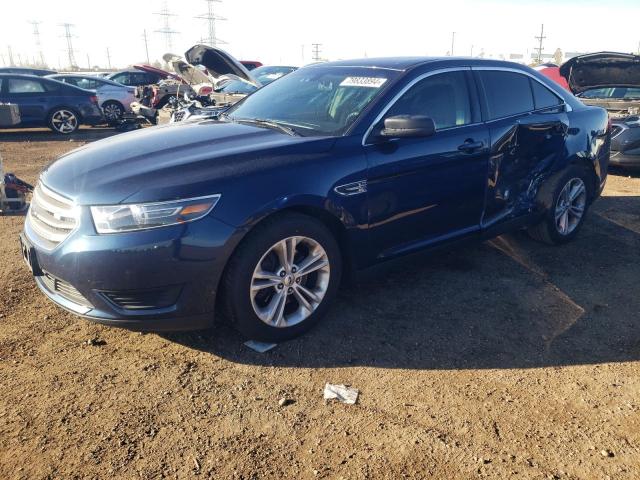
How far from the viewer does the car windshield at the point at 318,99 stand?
357cm

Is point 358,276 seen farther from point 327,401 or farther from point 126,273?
point 126,273

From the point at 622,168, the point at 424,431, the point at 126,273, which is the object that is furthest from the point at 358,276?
the point at 622,168

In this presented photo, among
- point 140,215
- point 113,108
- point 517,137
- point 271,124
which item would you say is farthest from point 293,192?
point 113,108

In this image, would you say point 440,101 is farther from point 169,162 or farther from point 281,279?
point 169,162

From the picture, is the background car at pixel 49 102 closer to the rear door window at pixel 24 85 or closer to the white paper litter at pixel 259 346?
the rear door window at pixel 24 85

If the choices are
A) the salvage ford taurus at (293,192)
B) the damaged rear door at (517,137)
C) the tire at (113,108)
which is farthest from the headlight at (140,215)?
the tire at (113,108)

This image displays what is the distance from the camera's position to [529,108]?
448cm

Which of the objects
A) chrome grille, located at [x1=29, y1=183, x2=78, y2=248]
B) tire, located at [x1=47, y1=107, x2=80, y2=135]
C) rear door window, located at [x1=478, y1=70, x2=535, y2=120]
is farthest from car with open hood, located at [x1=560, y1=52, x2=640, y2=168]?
tire, located at [x1=47, y1=107, x2=80, y2=135]

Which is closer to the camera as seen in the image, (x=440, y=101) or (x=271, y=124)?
(x=271, y=124)

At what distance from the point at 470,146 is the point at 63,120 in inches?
454

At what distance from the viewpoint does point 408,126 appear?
329 centimetres

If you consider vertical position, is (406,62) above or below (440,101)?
above

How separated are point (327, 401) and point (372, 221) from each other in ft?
3.94

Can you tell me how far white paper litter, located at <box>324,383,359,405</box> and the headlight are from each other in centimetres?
114
